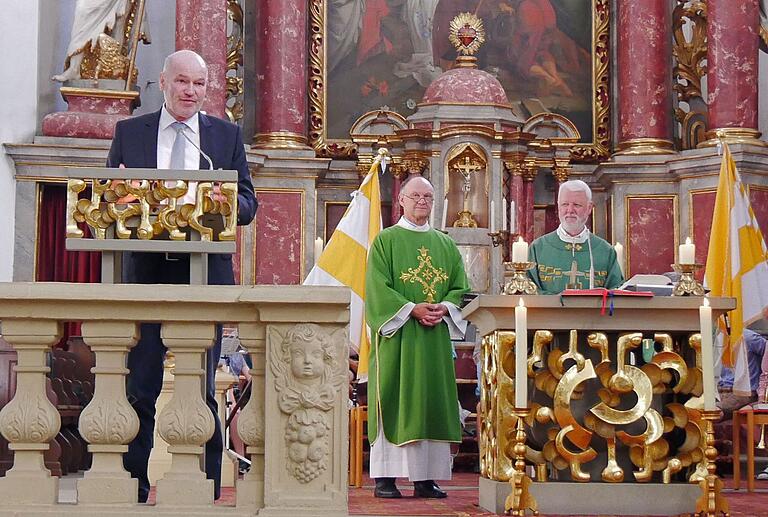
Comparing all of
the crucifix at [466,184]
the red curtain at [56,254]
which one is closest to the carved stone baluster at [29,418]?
the red curtain at [56,254]

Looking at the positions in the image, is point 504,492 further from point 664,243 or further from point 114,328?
point 664,243

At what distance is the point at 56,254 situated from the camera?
1092 cm

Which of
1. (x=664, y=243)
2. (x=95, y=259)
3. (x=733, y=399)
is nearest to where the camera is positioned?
(x=733, y=399)

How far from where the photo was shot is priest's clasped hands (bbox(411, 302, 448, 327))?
6660mm

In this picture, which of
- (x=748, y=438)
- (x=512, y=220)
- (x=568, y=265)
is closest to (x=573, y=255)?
(x=568, y=265)

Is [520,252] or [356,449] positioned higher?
[520,252]

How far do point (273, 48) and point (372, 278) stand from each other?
5.28 m

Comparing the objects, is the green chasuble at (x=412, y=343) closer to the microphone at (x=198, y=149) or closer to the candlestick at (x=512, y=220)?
the microphone at (x=198, y=149)

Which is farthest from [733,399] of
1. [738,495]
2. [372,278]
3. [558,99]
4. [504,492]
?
[558,99]

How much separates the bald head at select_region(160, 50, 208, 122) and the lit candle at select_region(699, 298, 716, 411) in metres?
2.18

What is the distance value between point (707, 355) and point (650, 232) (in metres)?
6.50

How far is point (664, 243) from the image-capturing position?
38.0 ft

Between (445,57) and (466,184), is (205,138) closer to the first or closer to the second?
(466,184)

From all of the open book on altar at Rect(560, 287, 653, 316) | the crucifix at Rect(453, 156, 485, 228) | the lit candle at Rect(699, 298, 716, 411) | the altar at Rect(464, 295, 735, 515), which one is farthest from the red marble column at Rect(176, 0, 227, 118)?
the lit candle at Rect(699, 298, 716, 411)
